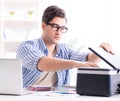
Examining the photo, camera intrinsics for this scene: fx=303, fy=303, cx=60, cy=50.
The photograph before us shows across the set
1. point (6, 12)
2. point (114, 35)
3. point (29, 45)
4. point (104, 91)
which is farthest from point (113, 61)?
point (6, 12)

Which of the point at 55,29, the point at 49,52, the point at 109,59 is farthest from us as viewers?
the point at 49,52

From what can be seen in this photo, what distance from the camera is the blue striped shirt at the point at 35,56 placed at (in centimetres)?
206

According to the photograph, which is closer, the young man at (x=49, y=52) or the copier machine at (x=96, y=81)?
the copier machine at (x=96, y=81)

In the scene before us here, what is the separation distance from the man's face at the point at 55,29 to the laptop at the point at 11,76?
90 cm

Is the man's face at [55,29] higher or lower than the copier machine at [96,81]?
higher

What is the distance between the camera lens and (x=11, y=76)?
56.5 inches

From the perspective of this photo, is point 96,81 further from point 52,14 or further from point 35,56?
point 52,14

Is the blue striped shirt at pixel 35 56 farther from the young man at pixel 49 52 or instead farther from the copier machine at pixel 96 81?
the copier machine at pixel 96 81

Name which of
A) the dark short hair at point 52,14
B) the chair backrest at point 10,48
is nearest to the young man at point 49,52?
the dark short hair at point 52,14

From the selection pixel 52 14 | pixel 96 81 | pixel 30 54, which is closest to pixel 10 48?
pixel 52 14

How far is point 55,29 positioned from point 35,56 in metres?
0.40

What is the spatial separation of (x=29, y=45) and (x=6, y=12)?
7.38 ft

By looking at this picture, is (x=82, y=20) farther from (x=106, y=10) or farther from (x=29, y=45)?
(x=29, y=45)

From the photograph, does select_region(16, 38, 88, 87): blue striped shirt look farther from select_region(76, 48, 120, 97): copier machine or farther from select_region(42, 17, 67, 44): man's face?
select_region(76, 48, 120, 97): copier machine
